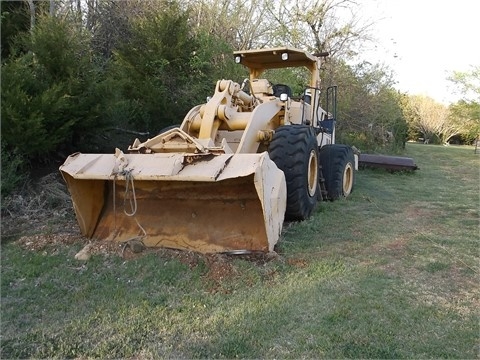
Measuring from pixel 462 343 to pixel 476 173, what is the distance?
1342 cm

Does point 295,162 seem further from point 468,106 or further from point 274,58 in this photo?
point 468,106

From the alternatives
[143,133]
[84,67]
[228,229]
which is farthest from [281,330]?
[143,133]

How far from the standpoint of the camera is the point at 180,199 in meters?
4.98

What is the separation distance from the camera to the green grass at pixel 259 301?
2934 mm

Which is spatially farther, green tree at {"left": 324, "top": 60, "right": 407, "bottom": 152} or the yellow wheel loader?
green tree at {"left": 324, "top": 60, "right": 407, "bottom": 152}

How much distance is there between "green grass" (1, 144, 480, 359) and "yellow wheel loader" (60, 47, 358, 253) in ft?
1.31

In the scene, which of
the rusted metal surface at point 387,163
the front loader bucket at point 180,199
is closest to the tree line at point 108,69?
the front loader bucket at point 180,199

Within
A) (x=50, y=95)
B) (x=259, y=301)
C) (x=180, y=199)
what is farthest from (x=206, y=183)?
(x=50, y=95)

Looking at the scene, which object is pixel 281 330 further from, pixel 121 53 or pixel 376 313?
pixel 121 53

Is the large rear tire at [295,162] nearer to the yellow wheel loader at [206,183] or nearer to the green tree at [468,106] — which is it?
the yellow wheel loader at [206,183]

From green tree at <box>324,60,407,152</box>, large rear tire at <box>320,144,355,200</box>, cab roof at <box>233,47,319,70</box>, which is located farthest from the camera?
green tree at <box>324,60,407,152</box>

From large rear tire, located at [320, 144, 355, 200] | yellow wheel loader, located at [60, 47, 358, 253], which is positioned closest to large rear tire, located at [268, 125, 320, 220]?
yellow wheel loader, located at [60, 47, 358, 253]

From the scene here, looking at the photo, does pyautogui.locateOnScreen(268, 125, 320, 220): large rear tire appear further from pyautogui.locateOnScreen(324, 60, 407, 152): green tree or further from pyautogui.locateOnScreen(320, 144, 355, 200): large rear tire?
pyautogui.locateOnScreen(324, 60, 407, 152): green tree

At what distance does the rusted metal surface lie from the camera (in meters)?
12.8
